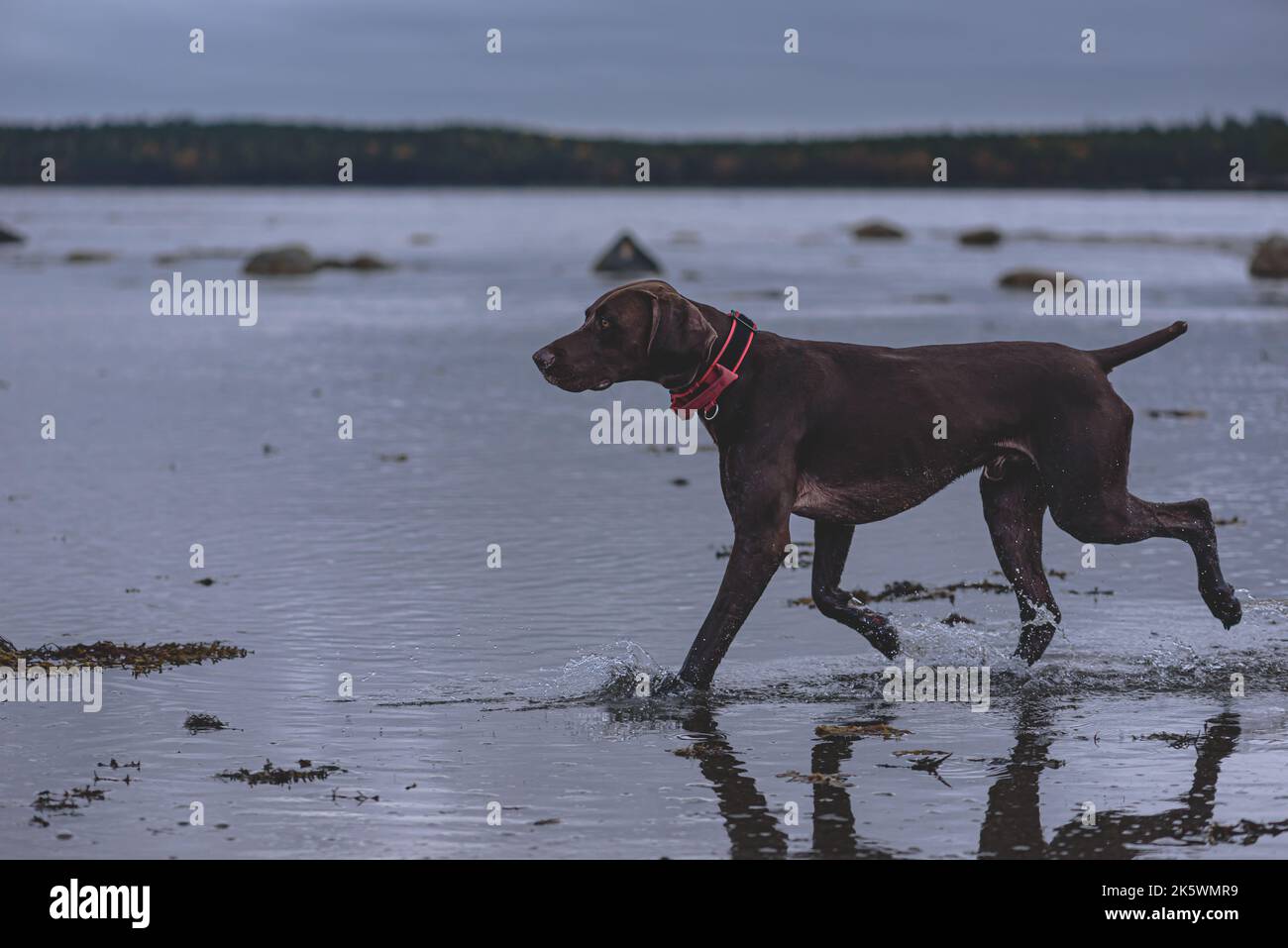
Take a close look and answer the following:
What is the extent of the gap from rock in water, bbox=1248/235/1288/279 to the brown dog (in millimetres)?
43036

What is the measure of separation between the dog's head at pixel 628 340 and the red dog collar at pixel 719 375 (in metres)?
0.07

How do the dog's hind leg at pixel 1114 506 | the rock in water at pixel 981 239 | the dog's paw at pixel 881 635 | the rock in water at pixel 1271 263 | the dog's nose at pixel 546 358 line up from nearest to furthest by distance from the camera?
the dog's nose at pixel 546 358 < the dog's hind leg at pixel 1114 506 < the dog's paw at pixel 881 635 < the rock in water at pixel 1271 263 < the rock in water at pixel 981 239

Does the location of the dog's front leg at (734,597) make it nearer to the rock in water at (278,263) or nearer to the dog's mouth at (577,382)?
the dog's mouth at (577,382)

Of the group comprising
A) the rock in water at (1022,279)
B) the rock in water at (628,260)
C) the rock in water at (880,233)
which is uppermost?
the rock in water at (880,233)

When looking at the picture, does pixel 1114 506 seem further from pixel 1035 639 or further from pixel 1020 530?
pixel 1035 639

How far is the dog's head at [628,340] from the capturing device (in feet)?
31.0

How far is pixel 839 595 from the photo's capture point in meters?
10.1

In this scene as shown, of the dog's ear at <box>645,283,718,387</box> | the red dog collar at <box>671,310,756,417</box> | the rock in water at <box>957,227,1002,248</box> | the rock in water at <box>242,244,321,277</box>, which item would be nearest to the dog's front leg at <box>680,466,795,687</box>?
the red dog collar at <box>671,310,756,417</box>

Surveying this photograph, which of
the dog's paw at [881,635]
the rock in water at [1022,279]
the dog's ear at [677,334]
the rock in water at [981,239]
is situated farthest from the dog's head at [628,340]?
the rock in water at [981,239]

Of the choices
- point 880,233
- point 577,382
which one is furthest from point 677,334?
point 880,233

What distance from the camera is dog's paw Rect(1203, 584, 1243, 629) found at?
10242 millimetres

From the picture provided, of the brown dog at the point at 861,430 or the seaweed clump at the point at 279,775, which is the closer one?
the seaweed clump at the point at 279,775

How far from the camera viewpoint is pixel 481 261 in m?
67.9
